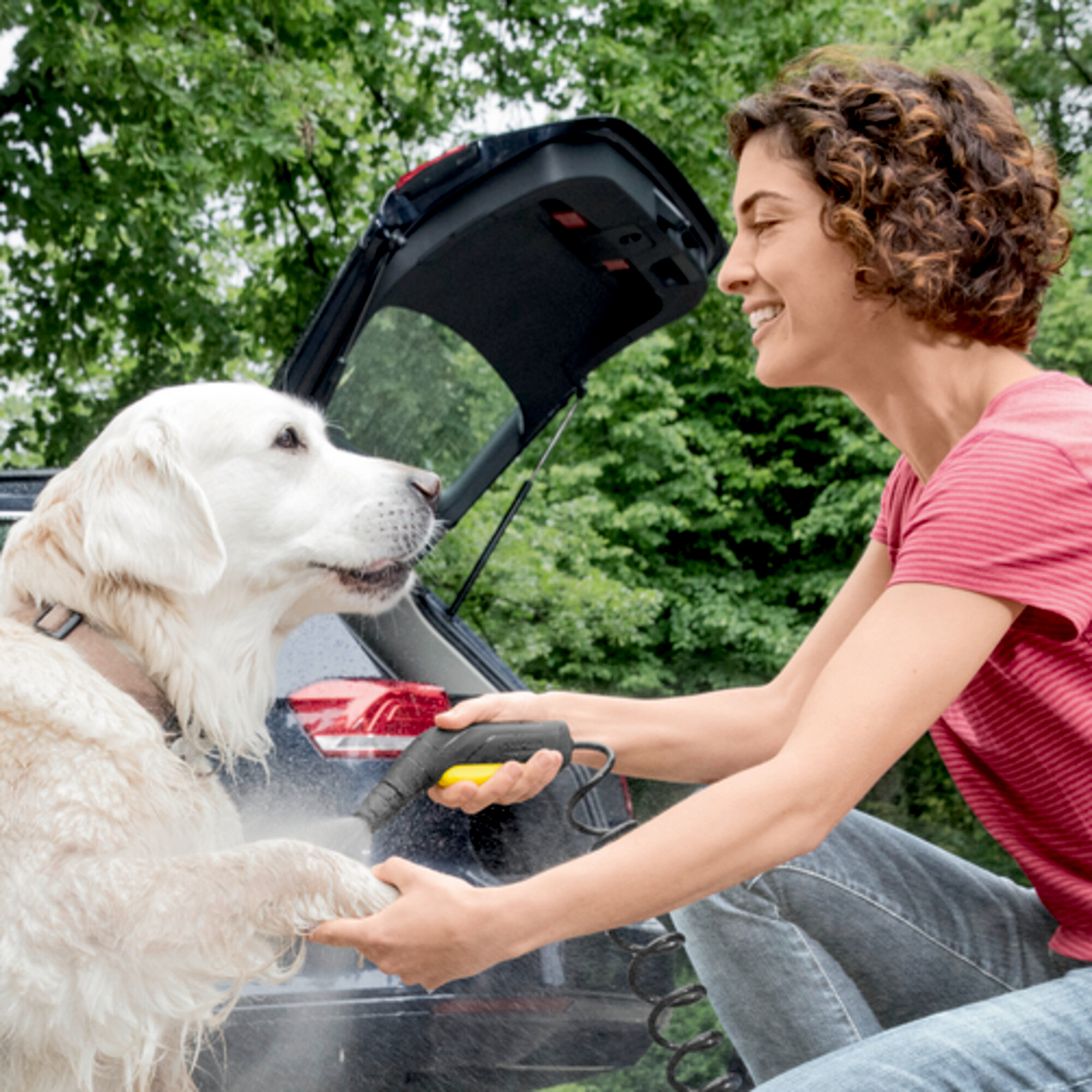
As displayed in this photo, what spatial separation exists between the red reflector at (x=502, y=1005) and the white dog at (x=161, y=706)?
13.6 inches

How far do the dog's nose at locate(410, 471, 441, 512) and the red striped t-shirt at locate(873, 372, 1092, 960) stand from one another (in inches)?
34.0

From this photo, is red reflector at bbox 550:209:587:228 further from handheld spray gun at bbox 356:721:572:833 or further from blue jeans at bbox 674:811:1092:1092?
blue jeans at bbox 674:811:1092:1092

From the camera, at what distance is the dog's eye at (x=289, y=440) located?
1.79 metres

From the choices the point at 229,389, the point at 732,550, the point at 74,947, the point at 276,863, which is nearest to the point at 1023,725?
the point at 276,863

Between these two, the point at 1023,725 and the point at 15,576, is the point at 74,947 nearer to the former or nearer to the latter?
the point at 15,576

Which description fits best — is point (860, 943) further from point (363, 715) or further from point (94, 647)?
point (94, 647)

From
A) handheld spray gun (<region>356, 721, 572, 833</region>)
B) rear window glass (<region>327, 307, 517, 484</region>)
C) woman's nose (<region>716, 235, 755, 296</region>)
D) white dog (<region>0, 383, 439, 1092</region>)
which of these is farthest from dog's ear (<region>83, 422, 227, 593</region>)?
woman's nose (<region>716, 235, 755, 296</region>)

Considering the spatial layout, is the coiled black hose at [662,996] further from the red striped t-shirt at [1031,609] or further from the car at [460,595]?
the red striped t-shirt at [1031,609]

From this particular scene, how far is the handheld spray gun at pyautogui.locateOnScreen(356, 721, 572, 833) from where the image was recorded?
4.81 ft

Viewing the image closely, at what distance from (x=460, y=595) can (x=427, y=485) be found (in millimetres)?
633

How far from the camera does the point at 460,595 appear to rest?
2.50 metres

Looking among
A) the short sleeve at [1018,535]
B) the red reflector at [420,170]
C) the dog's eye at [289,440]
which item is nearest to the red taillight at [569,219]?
the red reflector at [420,170]

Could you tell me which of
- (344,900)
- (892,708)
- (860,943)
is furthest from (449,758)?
(860,943)

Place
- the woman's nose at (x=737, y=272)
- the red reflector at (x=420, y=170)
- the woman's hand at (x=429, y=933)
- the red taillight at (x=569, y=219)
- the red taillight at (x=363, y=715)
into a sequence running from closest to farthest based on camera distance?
the woman's hand at (x=429, y=933) < the woman's nose at (x=737, y=272) < the red taillight at (x=363, y=715) < the red reflector at (x=420, y=170) < the red taillight at (x=569, y=219)
